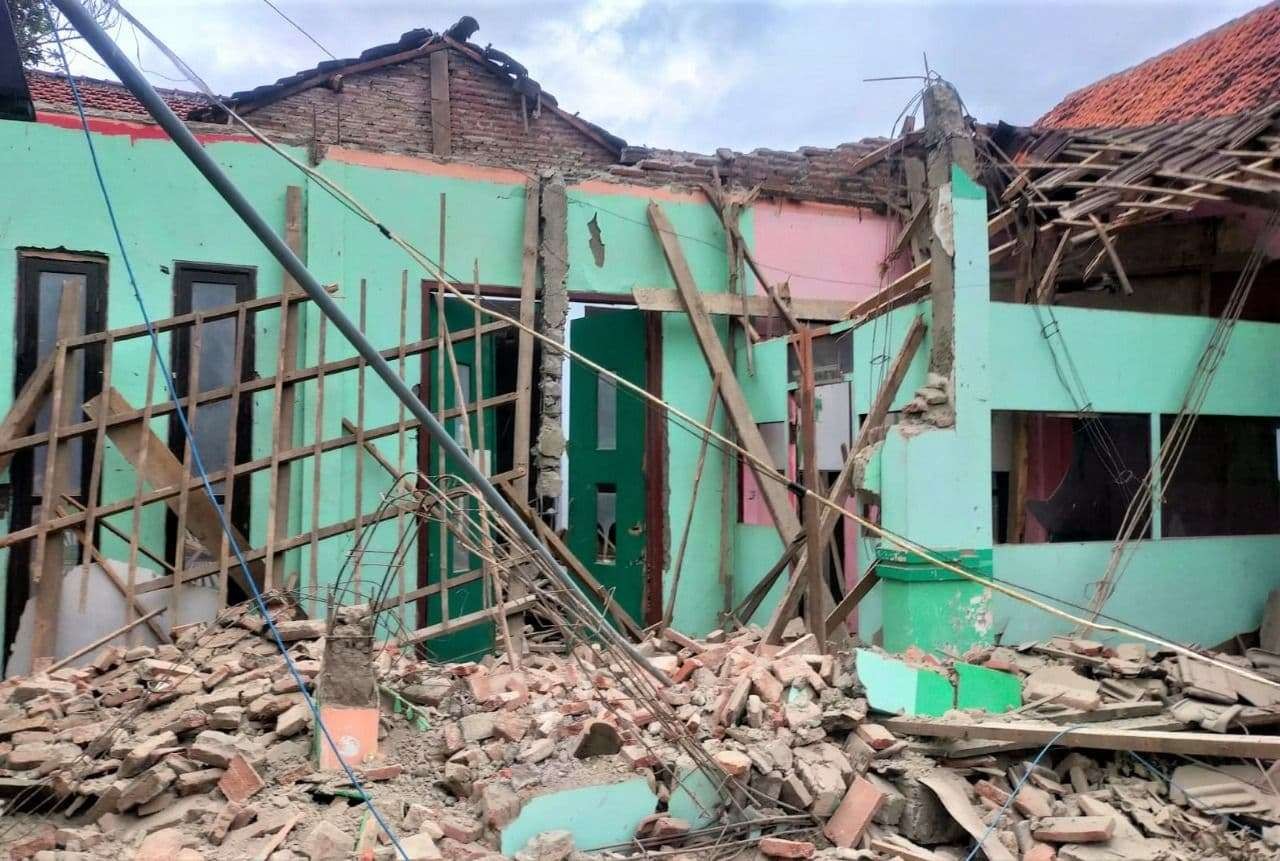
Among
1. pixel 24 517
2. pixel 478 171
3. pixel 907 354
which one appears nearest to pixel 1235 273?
pixel 907 354

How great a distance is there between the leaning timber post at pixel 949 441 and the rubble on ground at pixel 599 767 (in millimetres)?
880

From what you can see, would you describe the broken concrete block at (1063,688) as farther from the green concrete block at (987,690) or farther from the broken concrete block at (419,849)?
the broken concrete block at (419,849)

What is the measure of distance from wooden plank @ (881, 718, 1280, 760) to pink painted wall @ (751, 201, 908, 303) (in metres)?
5.06

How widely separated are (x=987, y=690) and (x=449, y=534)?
4492mm

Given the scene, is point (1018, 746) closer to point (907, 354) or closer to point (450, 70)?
point (907, 354)

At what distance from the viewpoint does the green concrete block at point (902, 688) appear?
5691mm

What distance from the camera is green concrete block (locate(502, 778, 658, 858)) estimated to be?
438 cm

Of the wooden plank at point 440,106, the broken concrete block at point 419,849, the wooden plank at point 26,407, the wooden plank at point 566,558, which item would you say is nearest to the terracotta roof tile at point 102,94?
the wooden plank at point 440,106

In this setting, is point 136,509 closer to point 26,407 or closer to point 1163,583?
point 26,407

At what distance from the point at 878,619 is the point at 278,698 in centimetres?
462

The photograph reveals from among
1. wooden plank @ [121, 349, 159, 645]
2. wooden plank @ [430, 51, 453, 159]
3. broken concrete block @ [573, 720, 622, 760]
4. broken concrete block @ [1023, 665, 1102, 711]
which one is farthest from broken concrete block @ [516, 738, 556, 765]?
wooden plank @ [430, 51, 453, 159]

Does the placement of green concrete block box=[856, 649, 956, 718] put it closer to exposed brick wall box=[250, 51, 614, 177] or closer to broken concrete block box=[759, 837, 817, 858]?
broken concrete block box=[759, 837, 817, 858]

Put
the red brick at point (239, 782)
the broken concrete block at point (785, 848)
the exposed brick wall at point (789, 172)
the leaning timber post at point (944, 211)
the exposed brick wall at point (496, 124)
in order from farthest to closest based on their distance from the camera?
the exposed brick wall at point (496, 124) → the exposed brick wall at point (789, 172) → the leaning timber post at point (944, 211) → the broken concrete block at point (785, 848) → the red brick at point (239, 782)

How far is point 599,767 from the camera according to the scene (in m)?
4.77
